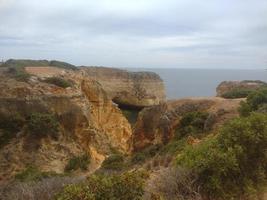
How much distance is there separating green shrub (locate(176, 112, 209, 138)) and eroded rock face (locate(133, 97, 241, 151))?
15.4 inches

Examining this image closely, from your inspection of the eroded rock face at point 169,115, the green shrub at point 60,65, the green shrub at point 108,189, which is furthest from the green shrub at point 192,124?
the green shrub at point 60,65

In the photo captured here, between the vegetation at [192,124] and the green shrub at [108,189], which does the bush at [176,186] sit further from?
the vegetation at [192,124]

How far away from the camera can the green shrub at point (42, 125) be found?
2270 cm

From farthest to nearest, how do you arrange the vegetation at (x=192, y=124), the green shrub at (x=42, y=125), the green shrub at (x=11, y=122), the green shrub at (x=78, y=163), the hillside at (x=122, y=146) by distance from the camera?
the green shrub at (x=11, y=122), the green shrub at (x=42, y=125), the green shrub at (x=78, y=163), the vegetation at (x=192, y=124), the hillside at (x=122, y=146)

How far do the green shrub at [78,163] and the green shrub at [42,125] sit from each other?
6.59ft

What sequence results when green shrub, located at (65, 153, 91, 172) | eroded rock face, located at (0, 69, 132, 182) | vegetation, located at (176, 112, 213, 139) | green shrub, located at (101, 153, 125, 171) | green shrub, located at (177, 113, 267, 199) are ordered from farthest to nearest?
green shrub, located at (65, 153, 91, 172) → eroded rock face, located at (0, 69, 132, 182) → vegetation, located at (176, 112, 213, 139) → green shrub, located at (101, 153, 125, 171) → green shrub, located at (177, 113, 267, 199)

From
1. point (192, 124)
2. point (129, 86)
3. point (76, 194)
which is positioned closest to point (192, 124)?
point (192, 124)

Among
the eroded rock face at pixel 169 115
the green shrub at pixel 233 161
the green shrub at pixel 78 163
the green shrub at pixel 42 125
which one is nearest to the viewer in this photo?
the green shrub at pixel 233 161

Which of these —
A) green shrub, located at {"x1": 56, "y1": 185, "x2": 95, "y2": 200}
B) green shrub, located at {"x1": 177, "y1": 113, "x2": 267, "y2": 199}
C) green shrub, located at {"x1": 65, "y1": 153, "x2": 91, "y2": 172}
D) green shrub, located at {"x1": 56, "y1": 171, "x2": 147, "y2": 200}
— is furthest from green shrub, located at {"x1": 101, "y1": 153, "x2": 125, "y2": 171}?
green shrub, located at {"x1": 56, "y1": 185, "x2": 95, "y2": 200}

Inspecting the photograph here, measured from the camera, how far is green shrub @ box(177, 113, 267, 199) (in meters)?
8.83

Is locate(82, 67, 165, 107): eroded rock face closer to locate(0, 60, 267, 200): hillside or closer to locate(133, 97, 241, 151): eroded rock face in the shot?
locate(0, 60, 267, 200): hillside

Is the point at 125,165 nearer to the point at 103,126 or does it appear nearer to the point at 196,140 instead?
the point at 196,140

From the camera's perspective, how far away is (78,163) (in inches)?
870

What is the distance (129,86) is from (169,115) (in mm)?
33270
